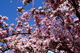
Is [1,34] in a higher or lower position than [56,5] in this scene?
lower

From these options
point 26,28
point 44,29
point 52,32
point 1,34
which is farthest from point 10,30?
point 52,32

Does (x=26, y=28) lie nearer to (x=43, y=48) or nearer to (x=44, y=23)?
(x=44, y=23)

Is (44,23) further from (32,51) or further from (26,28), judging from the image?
(32,51)

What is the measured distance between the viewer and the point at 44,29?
962 cm

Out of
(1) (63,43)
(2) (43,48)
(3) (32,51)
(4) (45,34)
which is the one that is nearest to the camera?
(3) (32,51)

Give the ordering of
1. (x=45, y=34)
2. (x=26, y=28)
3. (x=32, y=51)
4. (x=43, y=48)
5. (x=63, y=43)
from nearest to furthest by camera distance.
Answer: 1. (x=32, y=51)
2. (x=43, y=48)
3. (x=63, y=43)
4. (x=45, y=34)
5. (x=26, y=28)

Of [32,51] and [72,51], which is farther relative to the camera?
[72,51]

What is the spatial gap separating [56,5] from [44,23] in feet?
9.19

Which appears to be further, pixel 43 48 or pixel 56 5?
pixel 43 48

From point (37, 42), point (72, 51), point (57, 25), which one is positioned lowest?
point (72, 51)

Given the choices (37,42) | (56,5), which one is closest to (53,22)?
(37,42)

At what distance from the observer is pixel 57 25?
31.9 ft

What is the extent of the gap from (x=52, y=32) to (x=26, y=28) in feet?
9.25

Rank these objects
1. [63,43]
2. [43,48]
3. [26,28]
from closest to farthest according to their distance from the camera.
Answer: [43,48] → [63,43] → [26,28]
